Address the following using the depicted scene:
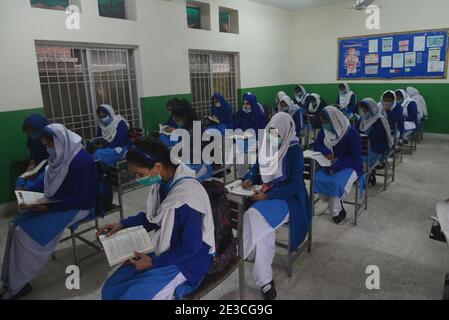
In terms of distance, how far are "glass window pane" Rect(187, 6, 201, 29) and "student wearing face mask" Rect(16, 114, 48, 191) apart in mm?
3772

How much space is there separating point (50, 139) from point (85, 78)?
2.62 m

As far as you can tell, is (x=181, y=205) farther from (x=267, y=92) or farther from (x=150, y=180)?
(x=267, y=92)

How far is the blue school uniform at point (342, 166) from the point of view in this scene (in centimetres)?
313

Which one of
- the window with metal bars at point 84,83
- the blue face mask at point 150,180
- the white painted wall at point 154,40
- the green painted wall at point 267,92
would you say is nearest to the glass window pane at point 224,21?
the white painted wall at point 154,40

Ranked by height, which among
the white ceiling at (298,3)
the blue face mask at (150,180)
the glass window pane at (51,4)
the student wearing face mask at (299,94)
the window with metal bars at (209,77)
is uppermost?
the white ceiling at (298,3)

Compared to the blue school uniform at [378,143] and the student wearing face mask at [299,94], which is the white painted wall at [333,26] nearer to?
the student wearing face mask at [299,94]

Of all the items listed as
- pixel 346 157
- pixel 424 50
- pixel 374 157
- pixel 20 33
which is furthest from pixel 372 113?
pixel 20 33

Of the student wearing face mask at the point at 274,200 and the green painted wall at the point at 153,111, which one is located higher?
the green painted wall at the point at 153,111

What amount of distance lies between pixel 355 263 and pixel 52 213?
2373 millimetres

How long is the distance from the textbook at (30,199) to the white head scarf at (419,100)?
6.55m

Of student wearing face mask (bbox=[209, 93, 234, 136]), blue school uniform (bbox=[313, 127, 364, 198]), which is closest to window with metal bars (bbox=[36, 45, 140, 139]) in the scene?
student wearing face mask (bbox=[209, 93, 234, 136])

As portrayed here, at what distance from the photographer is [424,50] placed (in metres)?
7.02

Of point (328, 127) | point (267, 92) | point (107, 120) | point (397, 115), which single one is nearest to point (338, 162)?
point (328, 127)

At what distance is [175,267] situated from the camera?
161 centimetres
